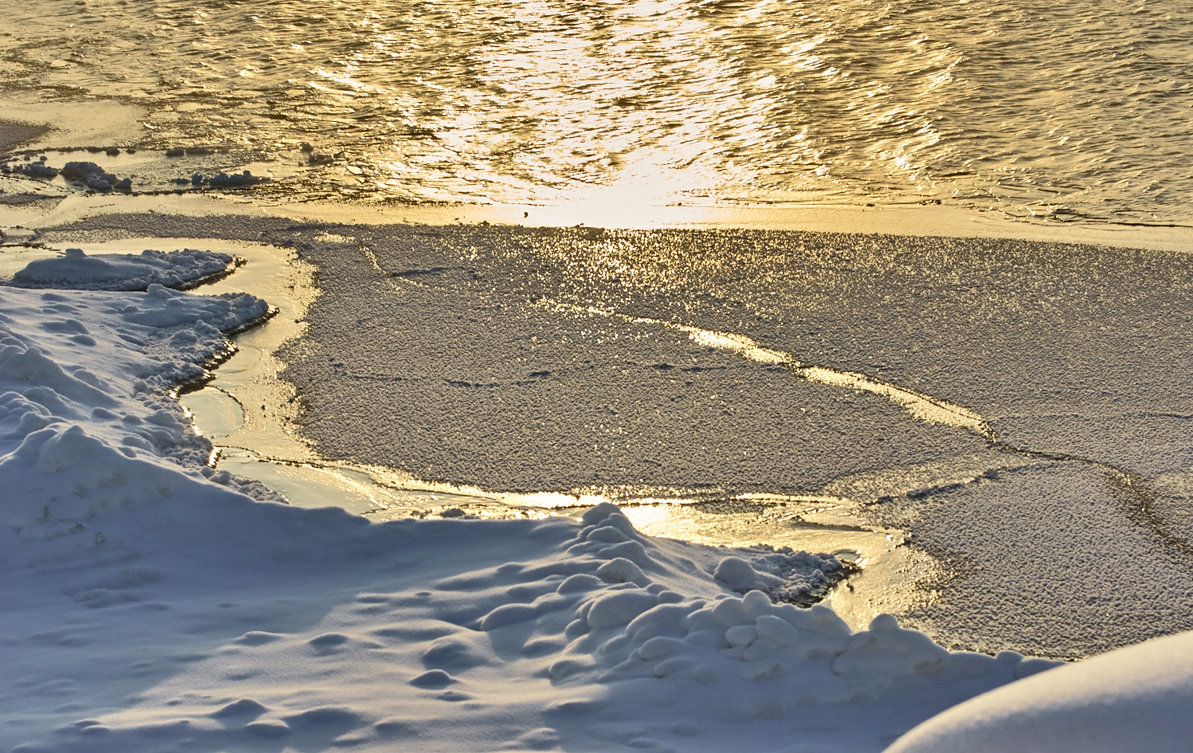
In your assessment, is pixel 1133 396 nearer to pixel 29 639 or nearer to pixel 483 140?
pixel 29 639

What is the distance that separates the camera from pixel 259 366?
14.6 ft

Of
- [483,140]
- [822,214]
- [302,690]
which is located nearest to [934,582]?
Answer: [302,690]

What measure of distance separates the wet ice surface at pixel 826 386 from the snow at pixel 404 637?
501mm

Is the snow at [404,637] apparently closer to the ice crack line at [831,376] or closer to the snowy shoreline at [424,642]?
the snowy shoreline at [424,642]

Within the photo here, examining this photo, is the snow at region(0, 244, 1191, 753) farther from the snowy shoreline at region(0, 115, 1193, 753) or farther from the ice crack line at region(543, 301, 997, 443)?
the ice crack line at region(543, 301, 997, 443)

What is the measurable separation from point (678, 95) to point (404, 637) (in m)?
6.10

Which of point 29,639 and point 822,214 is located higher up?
point 29,639

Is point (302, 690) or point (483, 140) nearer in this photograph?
point (302, 690)

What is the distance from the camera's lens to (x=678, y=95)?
8.04 metres

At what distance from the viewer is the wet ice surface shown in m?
3.14

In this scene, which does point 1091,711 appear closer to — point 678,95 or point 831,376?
point 831,376

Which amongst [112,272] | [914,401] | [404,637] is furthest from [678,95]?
[404,637]

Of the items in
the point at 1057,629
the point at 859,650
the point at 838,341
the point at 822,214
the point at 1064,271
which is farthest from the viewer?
the point at 822,214

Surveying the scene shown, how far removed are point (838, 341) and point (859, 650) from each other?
2.21 meters
